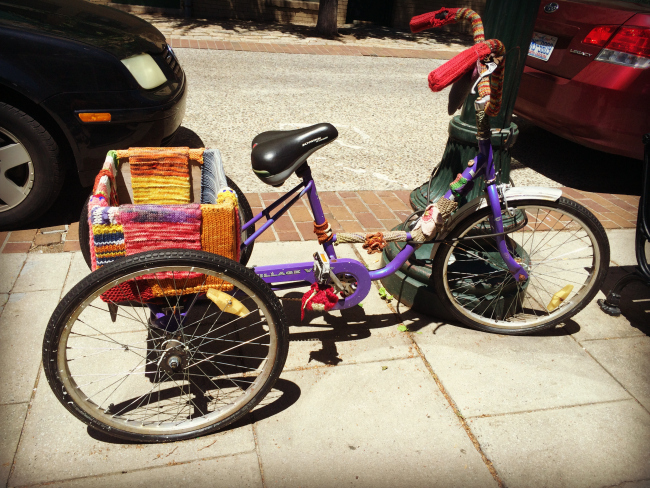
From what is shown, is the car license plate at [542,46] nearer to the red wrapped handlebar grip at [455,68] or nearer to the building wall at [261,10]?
the red wrapped handlebar grip at [455,68]

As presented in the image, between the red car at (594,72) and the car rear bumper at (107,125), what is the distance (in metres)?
3.50

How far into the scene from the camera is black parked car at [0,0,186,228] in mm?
3275

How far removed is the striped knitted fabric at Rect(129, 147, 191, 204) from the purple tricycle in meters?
0.40

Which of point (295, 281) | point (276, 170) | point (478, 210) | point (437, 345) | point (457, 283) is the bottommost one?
point (437, 345)

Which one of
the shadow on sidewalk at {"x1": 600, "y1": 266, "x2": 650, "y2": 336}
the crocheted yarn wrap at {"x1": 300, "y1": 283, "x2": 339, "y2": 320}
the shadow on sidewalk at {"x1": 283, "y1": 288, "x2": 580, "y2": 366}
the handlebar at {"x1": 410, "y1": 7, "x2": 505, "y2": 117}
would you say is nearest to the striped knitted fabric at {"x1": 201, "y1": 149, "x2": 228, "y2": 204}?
the crocheted yarn wrap at {"x1": 300, "y1": 283, "x2": 339, "y2": 320}

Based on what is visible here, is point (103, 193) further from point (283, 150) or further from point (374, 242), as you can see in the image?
point (374, 242)

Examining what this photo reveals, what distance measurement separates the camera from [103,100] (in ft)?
11.4

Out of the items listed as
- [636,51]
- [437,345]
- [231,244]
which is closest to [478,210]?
[437,345]

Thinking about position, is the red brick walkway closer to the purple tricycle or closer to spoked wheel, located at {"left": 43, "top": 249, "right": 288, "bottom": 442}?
the purple tricycle

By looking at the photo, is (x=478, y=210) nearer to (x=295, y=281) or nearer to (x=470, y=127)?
(x=470, y=127)

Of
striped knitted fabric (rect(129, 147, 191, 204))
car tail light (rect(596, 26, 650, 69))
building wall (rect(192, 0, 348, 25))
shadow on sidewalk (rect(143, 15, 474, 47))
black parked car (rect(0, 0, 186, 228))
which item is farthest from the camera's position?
building wall (rect(192, 0, 348, 25))

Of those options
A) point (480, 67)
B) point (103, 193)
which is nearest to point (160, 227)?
point (103, 193)

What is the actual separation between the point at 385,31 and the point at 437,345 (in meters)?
11.4

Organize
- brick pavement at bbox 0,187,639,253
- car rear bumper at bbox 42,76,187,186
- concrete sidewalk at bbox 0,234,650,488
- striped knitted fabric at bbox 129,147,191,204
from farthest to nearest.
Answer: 1. brick pavement at bbox 0,187,639,253
2. car rear bumper at bbox 42,76,187,186
3. striped knitted fabric at bbox 129,147,191,204
4. concrete sidewalk at bbox 0,234,650,488
